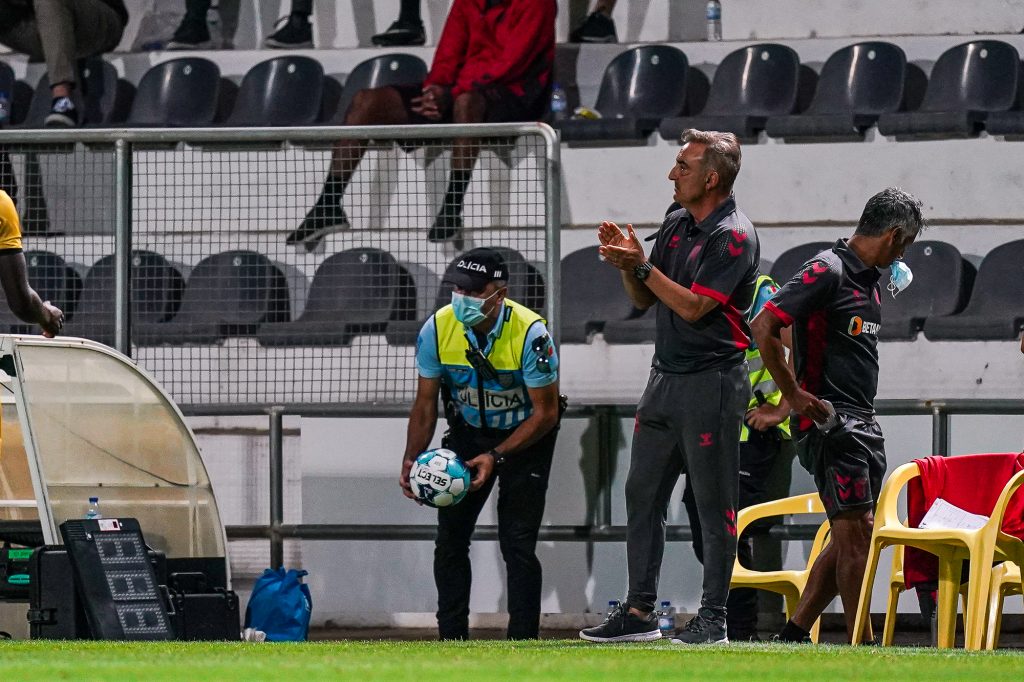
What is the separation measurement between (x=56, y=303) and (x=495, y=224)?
7.89ft

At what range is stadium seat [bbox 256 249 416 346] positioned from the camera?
7.98m

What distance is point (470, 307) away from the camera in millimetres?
6660

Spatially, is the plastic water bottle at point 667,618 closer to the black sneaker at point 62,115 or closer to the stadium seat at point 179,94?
the stadium seat at point 179,94

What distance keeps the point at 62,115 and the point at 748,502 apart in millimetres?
5423

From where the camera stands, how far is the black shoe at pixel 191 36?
11.1 metres

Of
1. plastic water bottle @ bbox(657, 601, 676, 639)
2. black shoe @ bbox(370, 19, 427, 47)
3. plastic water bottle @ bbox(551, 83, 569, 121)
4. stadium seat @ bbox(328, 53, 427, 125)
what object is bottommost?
plastic water bottle @ bbox(657, 601, 676, 639)

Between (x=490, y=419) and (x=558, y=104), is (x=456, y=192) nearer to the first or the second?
(x=490, y=419)

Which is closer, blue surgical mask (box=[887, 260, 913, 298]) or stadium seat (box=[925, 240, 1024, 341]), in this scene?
blue surgical mask (box=[887, 260, 913, 298])

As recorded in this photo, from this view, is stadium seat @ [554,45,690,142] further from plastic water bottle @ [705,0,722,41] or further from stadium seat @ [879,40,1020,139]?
stadium seat @ [879,40,1020,139]

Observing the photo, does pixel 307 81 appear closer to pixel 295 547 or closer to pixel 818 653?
pixel 295 547

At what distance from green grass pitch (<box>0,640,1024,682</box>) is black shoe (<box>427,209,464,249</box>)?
116 inches

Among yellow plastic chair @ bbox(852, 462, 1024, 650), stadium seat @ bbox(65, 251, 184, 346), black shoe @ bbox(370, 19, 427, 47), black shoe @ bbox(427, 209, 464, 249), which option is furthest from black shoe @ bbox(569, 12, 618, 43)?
yellow plastic chair @ bbox(852, 462, 1024, 650)

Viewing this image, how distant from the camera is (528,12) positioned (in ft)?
31.0

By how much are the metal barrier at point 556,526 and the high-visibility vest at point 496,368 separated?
59cm
